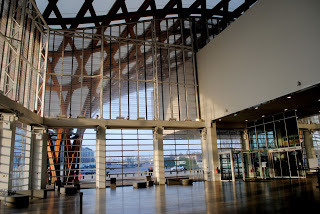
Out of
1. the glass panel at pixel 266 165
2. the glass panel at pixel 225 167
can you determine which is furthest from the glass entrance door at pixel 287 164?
the glass panel at pixel 225 167

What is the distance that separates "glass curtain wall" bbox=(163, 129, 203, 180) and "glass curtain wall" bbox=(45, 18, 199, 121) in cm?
165

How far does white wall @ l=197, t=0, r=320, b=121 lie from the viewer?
15023mm

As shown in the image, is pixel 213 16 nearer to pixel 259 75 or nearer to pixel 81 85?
pixel 259 75

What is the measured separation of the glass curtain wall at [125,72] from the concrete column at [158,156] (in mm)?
1597

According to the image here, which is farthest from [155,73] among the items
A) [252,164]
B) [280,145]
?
[280,145]

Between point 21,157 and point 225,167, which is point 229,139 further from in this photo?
point 21,157

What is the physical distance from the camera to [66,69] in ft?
75.7

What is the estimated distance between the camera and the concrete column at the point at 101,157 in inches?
827

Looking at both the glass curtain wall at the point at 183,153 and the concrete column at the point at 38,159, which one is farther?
the glass curtain wall at the point at 183,153

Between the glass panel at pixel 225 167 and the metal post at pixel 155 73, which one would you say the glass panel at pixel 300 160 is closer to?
the glass panel at pixel 225 167

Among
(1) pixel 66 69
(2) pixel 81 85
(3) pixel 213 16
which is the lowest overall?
(2) pixel 81 85

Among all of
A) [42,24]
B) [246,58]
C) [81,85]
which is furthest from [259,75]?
[42,24]

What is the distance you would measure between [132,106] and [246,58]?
10340 mm

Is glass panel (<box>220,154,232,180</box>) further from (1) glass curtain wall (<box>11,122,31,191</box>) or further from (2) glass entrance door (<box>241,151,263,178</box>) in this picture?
(1) glass curtain wall (<box>11,122,31,191</box>)
